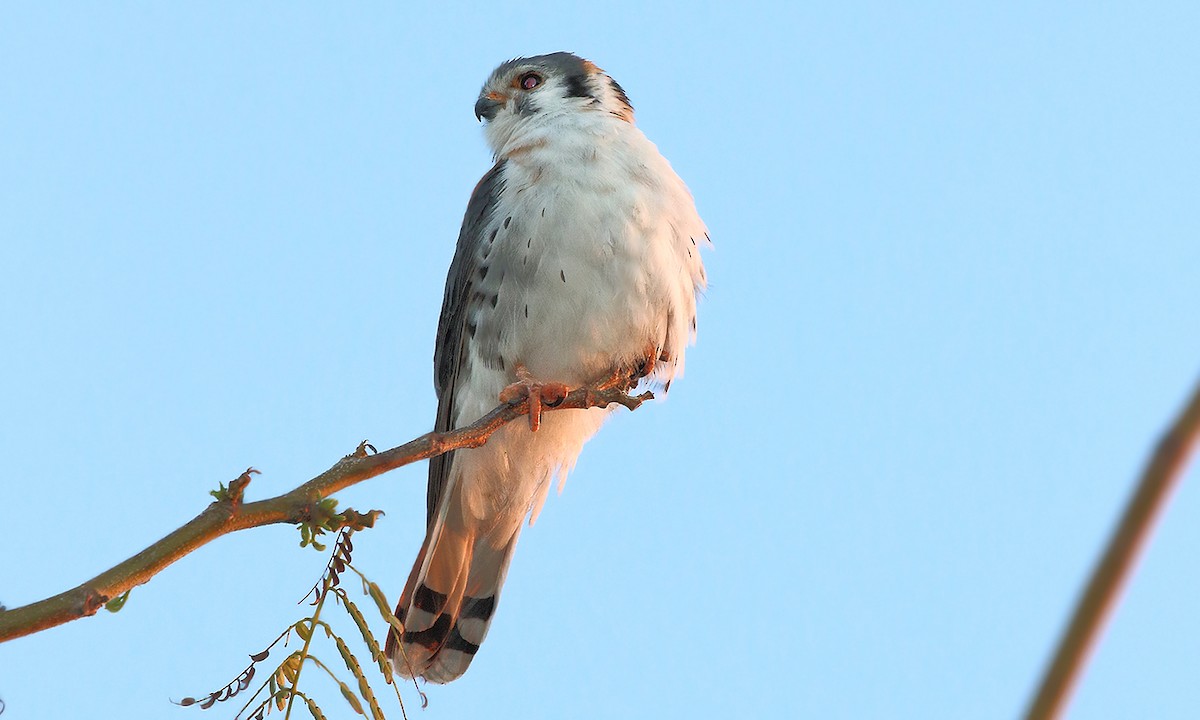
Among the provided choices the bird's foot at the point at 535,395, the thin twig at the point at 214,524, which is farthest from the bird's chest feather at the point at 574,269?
the thin twig at the point at 214,524

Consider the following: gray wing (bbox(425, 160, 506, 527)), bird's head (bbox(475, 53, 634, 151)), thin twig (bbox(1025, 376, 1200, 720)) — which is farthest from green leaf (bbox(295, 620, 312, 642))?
bird's head (bbox(475, 53, 634, 151))

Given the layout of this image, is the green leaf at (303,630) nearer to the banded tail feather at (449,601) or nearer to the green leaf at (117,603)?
the green leaf at (117,603)

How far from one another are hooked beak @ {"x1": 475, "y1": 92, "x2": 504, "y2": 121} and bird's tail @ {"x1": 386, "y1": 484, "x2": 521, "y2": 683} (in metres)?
1.70

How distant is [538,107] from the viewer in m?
5.16

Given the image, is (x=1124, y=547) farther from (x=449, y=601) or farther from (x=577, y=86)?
(x=577, y=86)

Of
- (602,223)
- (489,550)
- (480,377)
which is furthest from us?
(489,550)

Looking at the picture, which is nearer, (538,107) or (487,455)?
(487,455)

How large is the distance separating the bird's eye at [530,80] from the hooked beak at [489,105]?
0.12m

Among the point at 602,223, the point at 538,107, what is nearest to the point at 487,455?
the point at 602,223

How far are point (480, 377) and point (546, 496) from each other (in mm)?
741

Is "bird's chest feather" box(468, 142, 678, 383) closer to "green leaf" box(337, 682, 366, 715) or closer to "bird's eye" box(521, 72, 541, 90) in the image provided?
"bird's eye" box(521, 72, 541, 90)

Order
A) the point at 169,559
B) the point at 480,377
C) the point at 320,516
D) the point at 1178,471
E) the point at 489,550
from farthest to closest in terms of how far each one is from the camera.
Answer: the point at 489,550
the point at 480,377
the point at 320,516
the point at 169,559
the point at 1178,471

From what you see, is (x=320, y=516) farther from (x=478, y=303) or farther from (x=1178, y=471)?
(x=478, y=303)

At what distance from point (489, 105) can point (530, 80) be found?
0.69ft
